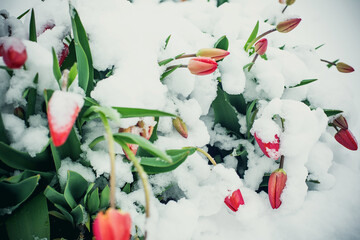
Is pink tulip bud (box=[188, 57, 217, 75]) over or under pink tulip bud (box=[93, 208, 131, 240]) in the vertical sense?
over

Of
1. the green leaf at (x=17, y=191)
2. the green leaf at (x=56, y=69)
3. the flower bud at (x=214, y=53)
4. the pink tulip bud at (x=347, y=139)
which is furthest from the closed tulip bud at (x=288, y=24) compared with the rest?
the green leaf at (x=17, y=191)

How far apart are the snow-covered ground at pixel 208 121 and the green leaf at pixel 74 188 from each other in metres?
0.03

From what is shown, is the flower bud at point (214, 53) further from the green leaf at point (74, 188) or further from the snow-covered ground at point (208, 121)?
the green leaf at point (74, 188)

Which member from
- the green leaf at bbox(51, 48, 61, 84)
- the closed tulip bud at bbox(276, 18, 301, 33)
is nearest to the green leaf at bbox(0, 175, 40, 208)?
the green leaf at bbox(51, 48, 61, 84)

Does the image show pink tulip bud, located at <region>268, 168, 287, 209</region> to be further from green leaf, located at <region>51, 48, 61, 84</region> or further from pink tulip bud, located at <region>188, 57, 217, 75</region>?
green leaf, located at <region>51, 48, 61, 84</region>

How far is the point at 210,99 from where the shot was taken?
765 millimetres

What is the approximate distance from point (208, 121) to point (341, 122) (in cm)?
42

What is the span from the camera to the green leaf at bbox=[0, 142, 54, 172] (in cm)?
46

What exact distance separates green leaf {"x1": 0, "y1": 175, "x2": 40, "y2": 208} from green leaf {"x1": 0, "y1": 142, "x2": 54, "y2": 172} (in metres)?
0.04

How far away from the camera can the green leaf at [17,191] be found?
449 millimetres

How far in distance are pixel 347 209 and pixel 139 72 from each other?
773 millimetres

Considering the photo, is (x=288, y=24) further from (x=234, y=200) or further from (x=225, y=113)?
(x=234, y=200)

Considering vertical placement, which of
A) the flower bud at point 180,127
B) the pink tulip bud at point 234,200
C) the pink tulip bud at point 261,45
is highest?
the pink tulip bud at point 261,45

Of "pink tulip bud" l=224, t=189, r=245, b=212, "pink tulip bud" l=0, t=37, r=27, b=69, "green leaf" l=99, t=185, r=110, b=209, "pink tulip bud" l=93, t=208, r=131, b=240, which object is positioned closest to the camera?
"pink tulip bud" l=93, t=208, r=131, b=240
